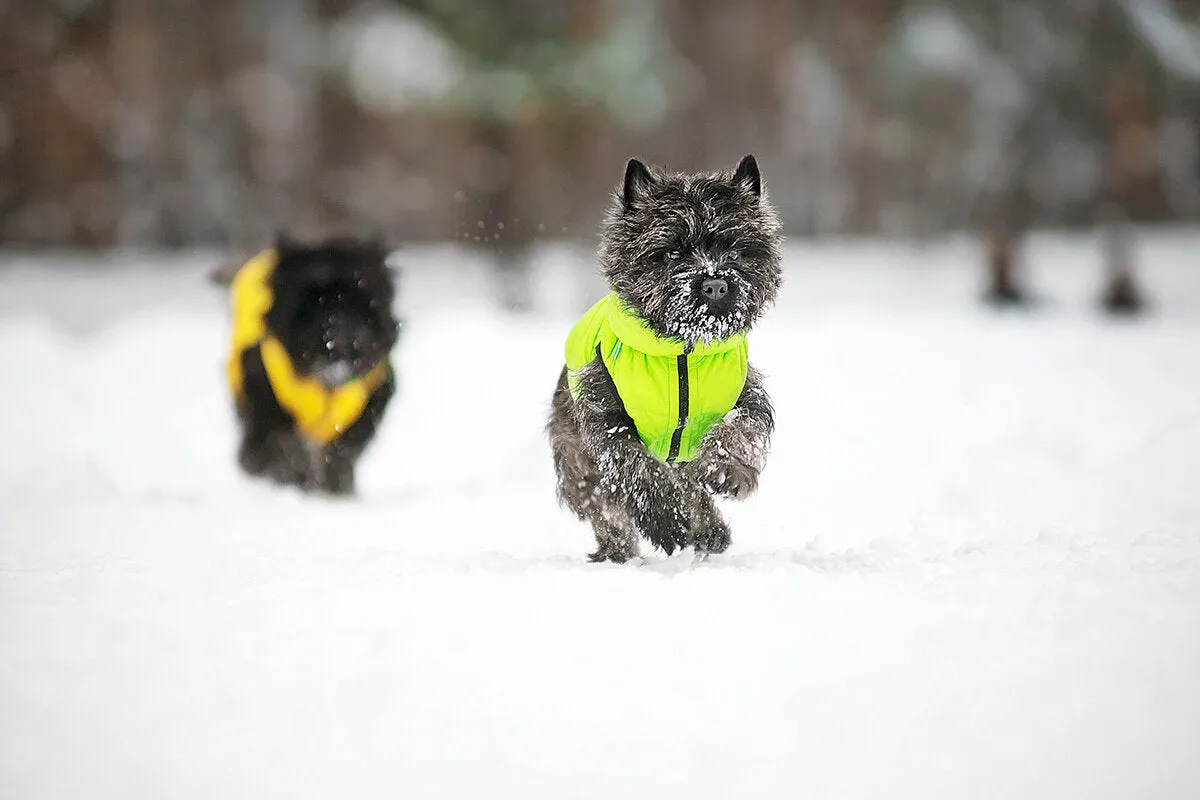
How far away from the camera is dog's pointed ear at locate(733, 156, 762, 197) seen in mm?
5133

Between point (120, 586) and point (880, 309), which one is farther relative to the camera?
point (880, 309)

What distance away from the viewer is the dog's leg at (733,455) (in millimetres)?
4992

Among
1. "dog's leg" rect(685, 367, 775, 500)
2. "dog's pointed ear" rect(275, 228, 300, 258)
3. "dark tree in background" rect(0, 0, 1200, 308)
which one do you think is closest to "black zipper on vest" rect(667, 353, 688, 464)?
"dog's leg" rect(685, 367, 775, 500)

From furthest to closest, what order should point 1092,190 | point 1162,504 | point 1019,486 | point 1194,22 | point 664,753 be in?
point 1092,190
point 1194,22
point 1019,486
point 1162,504
point 664,753

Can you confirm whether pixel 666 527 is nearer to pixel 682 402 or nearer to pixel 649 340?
pixel 682 402

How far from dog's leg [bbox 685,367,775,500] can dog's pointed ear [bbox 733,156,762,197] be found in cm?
97

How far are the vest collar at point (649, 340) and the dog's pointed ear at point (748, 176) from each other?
26.7 inches

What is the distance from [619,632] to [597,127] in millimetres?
19152

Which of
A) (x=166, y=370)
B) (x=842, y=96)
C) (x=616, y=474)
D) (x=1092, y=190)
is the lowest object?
(x=166, y=370)

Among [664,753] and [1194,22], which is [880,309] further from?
[664,753]

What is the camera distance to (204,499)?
701cm

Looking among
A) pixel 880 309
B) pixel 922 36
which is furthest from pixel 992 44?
pixel 880 309

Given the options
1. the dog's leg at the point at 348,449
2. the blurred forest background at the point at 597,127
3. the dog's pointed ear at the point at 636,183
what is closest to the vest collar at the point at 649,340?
the dog's pointed ear at the point at 636,183

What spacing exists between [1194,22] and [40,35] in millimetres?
21180
